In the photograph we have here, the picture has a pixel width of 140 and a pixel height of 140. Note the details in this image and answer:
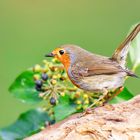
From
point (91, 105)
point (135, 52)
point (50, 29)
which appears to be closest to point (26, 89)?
point (91, 105)

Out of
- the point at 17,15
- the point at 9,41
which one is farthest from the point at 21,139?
the point at 17,15

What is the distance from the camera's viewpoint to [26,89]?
402cm

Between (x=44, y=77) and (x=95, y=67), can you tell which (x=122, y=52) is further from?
(x=44, y=77)

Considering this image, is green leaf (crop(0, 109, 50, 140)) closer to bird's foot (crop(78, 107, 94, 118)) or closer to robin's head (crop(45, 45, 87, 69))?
bird's foot (crop(78, 107, 94, 118))

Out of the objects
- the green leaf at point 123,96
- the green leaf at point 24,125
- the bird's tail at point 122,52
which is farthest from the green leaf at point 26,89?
the bird's tail at point 122,52

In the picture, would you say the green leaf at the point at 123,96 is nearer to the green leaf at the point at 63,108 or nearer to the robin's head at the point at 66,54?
the green leaf at the point at 63,108

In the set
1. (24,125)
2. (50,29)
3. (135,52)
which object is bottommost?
(50,29)

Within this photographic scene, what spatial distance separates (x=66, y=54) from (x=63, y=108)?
2.91ft

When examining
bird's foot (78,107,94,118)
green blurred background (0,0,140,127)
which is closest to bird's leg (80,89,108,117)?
bird's foot (78,107,94,118)

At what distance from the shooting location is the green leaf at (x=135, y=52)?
404 cm

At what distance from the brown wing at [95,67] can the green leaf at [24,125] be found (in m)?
0.58

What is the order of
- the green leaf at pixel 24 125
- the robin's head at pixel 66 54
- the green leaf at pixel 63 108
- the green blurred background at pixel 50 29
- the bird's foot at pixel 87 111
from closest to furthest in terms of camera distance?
the bird's foot at pixel 87 111, the green leaf at pixel 63 108, the green leaf at pixel 24 125, the robin's head at pixel 66 54, the green blurred background at pixel 50 29

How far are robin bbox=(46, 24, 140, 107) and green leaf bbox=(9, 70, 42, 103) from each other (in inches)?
11.5

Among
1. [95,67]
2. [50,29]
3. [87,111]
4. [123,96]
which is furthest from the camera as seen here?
[50,29]
